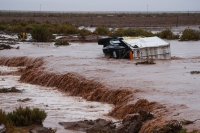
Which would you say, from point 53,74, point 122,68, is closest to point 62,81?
Answer: point 53,74

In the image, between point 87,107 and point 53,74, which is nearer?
point 87,107

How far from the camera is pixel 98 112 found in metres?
13.5

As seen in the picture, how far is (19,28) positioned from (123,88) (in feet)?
131

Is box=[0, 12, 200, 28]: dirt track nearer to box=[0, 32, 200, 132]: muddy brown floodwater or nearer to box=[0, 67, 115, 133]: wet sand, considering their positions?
box=[0, 32, 200, 132]: muddy brown floodwater

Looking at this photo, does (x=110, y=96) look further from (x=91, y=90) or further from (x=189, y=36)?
(x=189, y=36)

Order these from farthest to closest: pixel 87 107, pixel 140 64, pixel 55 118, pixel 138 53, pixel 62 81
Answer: pixel 138 53 < pixel 140 64 < pixel 62 81 < pixel 87 107 < pixel 55 118

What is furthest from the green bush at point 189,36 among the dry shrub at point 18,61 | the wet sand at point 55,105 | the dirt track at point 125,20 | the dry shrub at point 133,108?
the dirt track at point 125,20

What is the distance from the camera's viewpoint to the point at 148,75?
18.4m

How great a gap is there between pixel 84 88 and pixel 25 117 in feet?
20.0

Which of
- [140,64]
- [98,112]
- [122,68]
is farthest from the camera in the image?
[140,64]

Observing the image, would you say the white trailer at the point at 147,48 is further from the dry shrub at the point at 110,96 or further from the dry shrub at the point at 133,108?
the dry shrub at the point at 133,108

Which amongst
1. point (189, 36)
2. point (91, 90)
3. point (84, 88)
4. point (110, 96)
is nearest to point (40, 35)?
point (189, 36)

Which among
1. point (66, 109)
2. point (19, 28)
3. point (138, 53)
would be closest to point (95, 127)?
point (66, 109)

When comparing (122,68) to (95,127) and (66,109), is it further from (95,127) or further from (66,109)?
(95,127)
